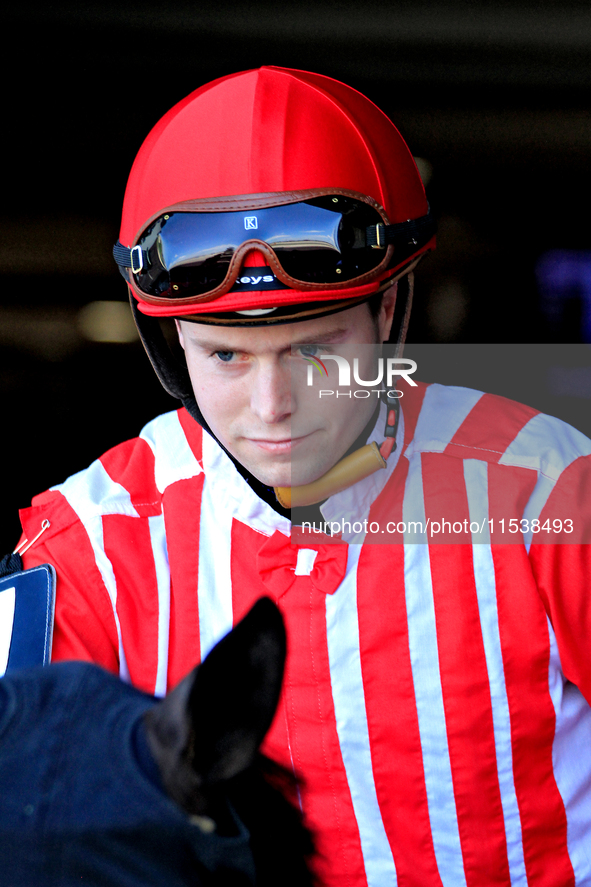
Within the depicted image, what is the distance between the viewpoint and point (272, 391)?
1.02 meters

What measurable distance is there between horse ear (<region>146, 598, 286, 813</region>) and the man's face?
60cm

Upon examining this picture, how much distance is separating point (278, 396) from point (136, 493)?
401 mm

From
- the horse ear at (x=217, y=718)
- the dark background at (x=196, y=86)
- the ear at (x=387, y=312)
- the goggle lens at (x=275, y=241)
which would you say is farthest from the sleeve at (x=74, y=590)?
the dark background at (x=196, y=86)

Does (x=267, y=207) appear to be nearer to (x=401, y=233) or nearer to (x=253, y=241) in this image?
(x=253, y=241)

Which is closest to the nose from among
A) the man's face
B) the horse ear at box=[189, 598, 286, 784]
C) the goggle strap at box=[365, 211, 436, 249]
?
the man's face

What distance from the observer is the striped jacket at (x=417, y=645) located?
1.12 m

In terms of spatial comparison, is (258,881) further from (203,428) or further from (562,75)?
(562,75)

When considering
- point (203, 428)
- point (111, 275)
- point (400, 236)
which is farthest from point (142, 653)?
point (111, 275)

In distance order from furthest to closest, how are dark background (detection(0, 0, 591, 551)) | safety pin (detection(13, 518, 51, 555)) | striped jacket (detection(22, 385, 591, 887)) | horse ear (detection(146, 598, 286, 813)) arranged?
dark background (detection(0, 0, 591, 551)) → safety pin (detection(13, 518, 51, 555)) → striped jacket (detection(22, 385, 591, 887)) → horse ear (detection(146, 598, 286, 813))

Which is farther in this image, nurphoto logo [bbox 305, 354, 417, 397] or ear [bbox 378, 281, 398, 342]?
ear [bbox 378, 281, 398, 342]

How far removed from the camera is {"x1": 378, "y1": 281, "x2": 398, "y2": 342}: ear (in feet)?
4.06

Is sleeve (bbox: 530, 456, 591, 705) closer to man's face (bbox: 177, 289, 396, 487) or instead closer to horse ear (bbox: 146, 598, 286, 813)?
man's face (bbox: 177, 289, 396, 487)

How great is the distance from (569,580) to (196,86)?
5.75ft

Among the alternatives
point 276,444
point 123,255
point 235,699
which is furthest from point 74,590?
point 235,699
